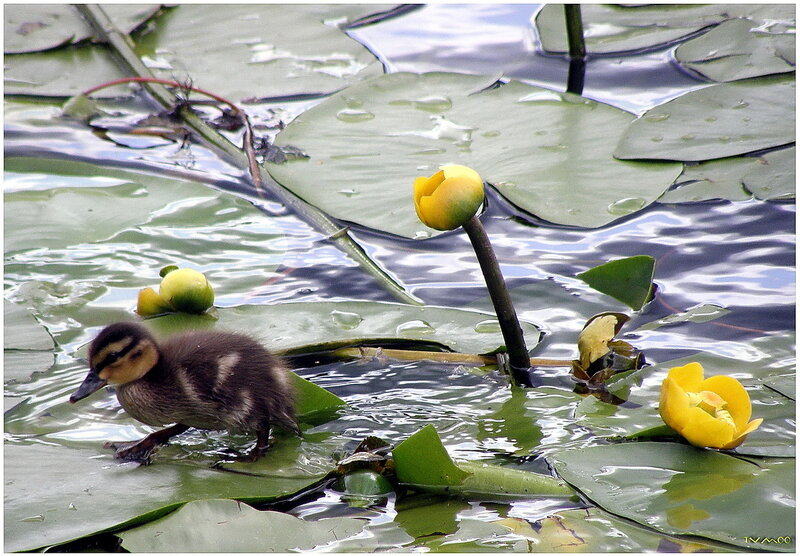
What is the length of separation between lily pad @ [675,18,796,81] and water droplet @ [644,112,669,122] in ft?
1.48

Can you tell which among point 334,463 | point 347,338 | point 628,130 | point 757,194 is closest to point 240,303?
point 347,338

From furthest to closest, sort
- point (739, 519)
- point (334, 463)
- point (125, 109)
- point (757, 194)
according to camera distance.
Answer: point (125, 109) → point (757, 194) → point (334, 463) → point (739, 519)

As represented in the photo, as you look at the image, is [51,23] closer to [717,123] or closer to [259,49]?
[259,49]

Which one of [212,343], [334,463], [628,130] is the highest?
[628,130]

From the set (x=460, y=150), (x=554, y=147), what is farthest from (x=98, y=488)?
(x=554, y=147)

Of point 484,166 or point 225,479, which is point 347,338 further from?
point 484,166

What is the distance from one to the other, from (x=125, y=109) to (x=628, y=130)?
232 centimetres

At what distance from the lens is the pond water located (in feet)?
6.98

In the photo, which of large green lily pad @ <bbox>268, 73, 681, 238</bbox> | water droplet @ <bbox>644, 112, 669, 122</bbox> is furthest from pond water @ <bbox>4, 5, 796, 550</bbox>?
water droplet @ <bbox>644, 112, 669, 122</bbox>

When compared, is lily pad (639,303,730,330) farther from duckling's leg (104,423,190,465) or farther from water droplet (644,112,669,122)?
duckling's leg (104,423,190,465)

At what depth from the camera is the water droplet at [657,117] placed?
333 cm

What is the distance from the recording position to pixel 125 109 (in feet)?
13.6

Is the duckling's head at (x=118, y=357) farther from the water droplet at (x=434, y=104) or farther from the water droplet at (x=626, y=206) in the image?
the water droplet at (x=434, y=104)

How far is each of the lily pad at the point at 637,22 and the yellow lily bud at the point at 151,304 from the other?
8.15 feet
